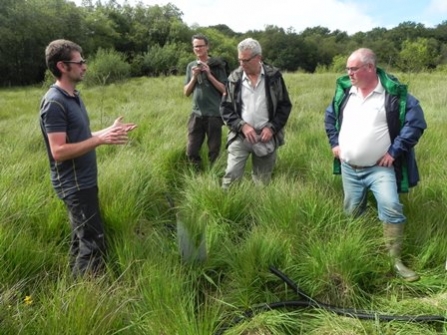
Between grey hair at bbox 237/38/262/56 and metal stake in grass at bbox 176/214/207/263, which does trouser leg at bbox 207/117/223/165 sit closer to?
grey hair at bbox 237/38/262/56

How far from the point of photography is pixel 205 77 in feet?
16.6

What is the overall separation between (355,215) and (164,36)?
172 ft

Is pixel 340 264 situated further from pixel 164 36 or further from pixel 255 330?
pixel 164 36

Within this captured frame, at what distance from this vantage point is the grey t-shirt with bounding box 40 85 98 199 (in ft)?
8.68

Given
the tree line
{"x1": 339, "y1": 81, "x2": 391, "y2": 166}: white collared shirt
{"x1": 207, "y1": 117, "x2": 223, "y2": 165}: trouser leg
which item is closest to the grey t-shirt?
{"x1": 339, "y1": 81, "x2": 391, "y2": 166}: white collared shirt

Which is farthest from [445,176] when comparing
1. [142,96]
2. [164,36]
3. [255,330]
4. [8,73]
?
[164,36]

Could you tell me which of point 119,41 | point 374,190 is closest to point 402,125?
point 374,190

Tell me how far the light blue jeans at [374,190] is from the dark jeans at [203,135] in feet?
6.78

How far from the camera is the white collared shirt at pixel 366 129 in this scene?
3.18 metres

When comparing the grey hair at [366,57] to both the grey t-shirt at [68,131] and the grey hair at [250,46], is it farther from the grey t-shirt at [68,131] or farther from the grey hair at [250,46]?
the grey t-shirt at [68,131]

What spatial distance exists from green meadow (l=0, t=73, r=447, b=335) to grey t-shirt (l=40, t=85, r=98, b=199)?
1.79 ft

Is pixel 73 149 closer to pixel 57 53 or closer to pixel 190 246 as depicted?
pixel 57 53

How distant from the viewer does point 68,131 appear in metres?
2.77

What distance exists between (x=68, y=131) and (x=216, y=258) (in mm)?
1432
